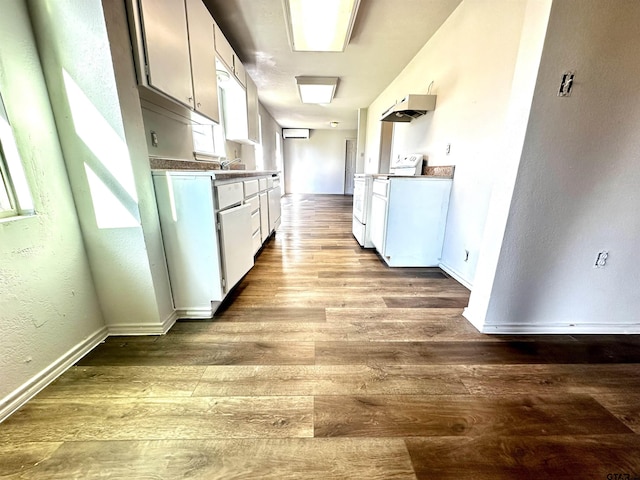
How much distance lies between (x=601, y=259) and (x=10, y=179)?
9.90 ft

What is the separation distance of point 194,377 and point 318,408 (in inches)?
24.4

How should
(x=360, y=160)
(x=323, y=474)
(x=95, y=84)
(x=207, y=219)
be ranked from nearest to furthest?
1. (x=323, y=474)
2. (x=95, y=84)
3. (x=207, y=219)
4. (x=360, y=160)

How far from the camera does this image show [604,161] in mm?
1305

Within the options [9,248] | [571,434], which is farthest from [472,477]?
[9,248]

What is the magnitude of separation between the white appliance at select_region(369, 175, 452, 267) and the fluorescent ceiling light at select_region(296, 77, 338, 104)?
2.35 m

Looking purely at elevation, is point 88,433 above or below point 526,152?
below

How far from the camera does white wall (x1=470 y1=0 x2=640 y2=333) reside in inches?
46.1

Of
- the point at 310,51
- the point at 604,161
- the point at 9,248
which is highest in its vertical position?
the point at 310,51

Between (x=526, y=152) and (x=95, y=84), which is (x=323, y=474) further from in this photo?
(x=95, y=84)

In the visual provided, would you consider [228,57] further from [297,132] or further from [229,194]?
[297,132]

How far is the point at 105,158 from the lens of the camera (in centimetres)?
122

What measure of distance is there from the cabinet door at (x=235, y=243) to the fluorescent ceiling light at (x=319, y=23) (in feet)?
5.72

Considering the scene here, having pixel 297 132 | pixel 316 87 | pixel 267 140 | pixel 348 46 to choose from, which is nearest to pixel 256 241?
pixel 348 46

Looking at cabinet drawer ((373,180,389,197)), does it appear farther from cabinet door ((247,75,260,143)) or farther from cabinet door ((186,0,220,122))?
cabinet door ((247,75,260,143))
